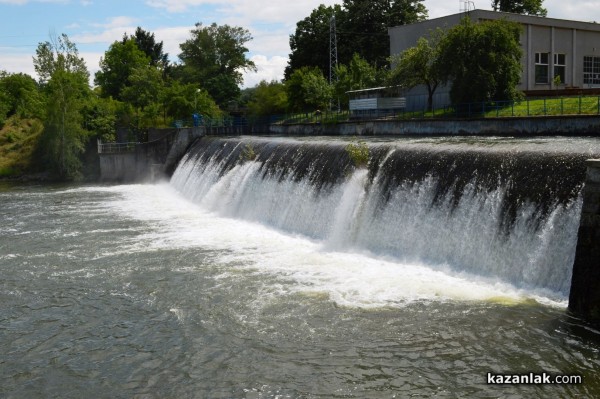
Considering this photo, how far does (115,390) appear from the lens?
9.62 metres

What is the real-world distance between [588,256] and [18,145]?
162ft

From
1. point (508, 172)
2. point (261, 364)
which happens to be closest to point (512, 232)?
point (508, 172)

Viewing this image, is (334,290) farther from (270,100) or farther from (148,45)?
(148,45)

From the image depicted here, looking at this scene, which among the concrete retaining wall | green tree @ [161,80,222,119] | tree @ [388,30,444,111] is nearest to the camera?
the concrete retaining wall

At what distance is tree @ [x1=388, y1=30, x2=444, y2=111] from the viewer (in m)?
35.8

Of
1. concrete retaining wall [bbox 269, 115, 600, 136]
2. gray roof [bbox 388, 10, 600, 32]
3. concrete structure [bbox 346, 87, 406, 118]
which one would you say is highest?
gray roof [bbox 388, 10, 600, 32]

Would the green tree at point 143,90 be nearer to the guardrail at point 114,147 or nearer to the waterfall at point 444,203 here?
the guardrail at point 114,147

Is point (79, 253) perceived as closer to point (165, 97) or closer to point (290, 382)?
point (290, 382)

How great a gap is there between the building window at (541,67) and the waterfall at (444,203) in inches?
933

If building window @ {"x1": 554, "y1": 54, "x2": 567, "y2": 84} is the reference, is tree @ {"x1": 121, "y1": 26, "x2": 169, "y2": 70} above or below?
above

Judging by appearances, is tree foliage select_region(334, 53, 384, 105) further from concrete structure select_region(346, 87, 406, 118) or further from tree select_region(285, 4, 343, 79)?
tree select_region(285, 4, 343, 79)

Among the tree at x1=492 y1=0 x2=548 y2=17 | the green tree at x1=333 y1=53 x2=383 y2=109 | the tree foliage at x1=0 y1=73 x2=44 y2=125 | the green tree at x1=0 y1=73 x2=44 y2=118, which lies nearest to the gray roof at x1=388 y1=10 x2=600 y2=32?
the green tree at x1=333 y1=53 x2=383 y2=109

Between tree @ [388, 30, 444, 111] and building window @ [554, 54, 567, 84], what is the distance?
10.1 m

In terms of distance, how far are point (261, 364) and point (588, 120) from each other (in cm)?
1761
